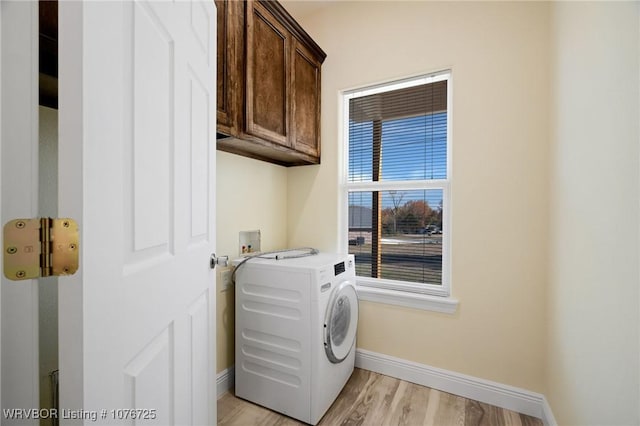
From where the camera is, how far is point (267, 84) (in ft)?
5.73

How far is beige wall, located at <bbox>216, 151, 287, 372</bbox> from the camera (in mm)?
1856

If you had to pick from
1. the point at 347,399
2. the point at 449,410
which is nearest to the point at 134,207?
the point at 347,399

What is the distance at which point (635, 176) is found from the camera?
0.85 metres

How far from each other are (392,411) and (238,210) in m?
1.62

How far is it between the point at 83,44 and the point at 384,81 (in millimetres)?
1994

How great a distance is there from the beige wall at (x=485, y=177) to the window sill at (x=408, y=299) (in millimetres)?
51

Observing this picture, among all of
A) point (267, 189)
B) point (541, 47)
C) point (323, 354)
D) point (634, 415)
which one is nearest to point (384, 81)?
point (541, 47)

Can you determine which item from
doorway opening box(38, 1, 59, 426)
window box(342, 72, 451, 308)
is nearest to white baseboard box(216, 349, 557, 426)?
window box(342, 72, 451, 308)

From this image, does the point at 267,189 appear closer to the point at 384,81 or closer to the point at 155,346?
the point at 384,81

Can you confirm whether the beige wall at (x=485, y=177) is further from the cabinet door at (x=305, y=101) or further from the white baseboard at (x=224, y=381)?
the white baseboard at (x=224, y=381)

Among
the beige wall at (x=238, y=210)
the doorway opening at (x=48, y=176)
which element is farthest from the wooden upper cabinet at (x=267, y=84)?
the doorway opening at (x=48, y=176)

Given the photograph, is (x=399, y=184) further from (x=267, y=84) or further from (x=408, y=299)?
(x=267, y=84)

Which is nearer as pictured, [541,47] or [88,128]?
[88,128]

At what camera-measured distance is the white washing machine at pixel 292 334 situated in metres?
1.57
